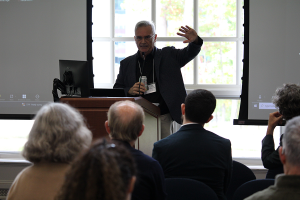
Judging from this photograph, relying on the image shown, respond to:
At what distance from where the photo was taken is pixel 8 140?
4.09 m

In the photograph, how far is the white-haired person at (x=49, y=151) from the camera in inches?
44.6

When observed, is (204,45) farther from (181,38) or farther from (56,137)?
(56,137)

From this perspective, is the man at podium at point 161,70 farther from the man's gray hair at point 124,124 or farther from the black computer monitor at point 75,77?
the man's gray hair at point 124,124

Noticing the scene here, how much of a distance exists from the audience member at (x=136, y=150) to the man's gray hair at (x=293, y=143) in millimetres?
555

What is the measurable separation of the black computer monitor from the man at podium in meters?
0.61

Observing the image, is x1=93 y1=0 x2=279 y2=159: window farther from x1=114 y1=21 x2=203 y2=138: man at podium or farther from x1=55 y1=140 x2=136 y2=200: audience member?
x1=55 y1=140 x2=136 y2=200: audience member

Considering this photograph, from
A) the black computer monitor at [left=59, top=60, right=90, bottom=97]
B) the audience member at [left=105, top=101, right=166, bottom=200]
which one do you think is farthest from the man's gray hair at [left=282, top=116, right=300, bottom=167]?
the black computer monitor at [left=59, top=60, right=90, bottom=97]

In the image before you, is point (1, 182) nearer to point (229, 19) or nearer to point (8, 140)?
point (8, 140)

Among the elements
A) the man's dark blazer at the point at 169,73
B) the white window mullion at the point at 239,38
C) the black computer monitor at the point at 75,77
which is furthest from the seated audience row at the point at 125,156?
the white window mullion at the point at 239,38

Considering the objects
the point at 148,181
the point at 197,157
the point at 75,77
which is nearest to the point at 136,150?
the point at 148,181

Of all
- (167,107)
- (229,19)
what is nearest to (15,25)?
(167,107)

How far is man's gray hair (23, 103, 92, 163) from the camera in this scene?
3.84ft

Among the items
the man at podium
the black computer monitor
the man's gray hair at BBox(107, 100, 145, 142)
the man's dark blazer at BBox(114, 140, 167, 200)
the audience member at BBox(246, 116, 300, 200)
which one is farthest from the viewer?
the man at podium

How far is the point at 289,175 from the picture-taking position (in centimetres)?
102
